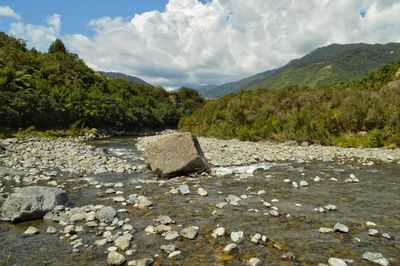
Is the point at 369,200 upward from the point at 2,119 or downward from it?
downward

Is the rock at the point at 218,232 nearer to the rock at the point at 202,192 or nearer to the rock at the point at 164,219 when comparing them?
the rock at the point at 164,219

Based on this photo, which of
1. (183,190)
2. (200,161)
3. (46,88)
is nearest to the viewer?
(183,190)

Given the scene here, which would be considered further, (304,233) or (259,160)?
(259,160)

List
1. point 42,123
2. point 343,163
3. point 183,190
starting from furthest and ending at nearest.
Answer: point 42,123, point 343,163, point 183,190

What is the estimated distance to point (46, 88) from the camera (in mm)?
52000

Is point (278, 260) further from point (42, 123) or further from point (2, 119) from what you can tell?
point (42, 123)

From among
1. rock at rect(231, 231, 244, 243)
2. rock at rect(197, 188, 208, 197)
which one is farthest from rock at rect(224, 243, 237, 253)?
rock at rect(197, 188, 208, 197)

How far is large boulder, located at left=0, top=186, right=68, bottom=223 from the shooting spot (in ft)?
31.6

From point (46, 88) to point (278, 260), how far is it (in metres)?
52.3

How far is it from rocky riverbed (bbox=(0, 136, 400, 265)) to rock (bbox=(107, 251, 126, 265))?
21 mm

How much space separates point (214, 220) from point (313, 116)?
95.6 feet

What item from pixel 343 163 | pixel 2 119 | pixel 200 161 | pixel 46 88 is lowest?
pixel 343 163

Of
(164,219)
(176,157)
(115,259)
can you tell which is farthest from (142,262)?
(176,157)

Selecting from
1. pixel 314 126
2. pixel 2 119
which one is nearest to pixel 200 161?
pixel 314 126
